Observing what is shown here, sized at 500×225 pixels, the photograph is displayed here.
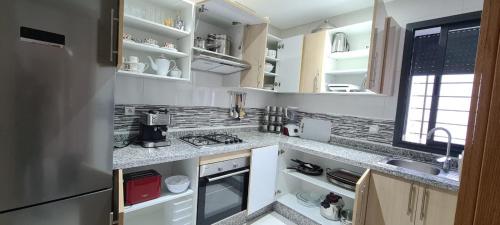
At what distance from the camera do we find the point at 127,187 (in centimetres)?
142

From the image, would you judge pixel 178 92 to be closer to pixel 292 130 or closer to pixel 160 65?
pixel 160 65

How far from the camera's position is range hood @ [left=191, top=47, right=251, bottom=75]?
187 cm

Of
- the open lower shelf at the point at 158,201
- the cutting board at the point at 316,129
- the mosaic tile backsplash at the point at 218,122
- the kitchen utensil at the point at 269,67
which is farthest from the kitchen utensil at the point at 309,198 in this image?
the kitchen utensil at the point at 269,67

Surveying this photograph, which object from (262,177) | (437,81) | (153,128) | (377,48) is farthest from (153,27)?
(437,81)

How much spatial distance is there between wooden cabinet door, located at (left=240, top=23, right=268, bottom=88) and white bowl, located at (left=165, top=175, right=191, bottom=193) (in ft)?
3.82

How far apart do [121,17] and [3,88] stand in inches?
23.0

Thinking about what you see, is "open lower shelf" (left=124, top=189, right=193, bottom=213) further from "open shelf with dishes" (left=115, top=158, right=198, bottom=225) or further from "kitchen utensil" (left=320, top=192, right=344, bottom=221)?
"kitchen utensil" (left=320, top=192, right=344, bottom=221)

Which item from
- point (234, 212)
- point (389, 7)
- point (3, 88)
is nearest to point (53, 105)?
point (3, 88)

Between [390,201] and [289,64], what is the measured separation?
1673mm

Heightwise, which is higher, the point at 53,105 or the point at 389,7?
the point at 389,7

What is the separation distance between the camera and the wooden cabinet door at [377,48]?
5.43 feet

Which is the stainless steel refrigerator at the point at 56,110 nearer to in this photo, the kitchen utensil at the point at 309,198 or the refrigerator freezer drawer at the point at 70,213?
the refrigerator freezer drawer at the point at 70,213

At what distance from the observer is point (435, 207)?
143 centimetres

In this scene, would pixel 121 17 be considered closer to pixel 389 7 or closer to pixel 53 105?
pixel 53 105
